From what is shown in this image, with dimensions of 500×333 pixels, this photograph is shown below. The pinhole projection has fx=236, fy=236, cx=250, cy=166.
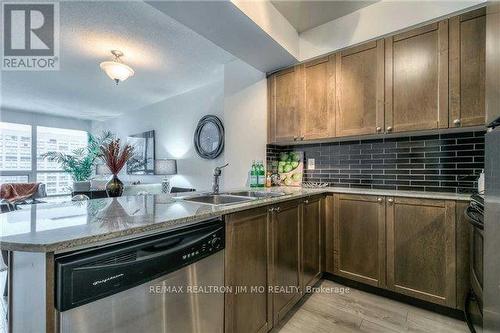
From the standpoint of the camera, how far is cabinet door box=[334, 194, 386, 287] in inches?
79.0

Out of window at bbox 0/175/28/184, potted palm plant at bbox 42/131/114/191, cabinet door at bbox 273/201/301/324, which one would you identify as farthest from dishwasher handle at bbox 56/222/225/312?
window at bbox 0/175/28/184

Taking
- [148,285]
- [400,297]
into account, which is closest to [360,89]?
[400,297]

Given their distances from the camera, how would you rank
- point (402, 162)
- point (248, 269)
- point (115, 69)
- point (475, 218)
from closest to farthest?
point (475, 218) → point (248, 269) → point (402, 162) → point (115, 69)

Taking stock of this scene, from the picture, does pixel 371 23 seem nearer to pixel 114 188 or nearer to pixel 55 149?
pixel 114 188

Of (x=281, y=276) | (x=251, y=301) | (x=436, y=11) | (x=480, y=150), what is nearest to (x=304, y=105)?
(x=436, y=11)

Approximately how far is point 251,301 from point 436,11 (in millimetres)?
2535

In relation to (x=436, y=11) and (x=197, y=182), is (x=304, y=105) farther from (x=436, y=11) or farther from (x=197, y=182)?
(x=197, y=182)

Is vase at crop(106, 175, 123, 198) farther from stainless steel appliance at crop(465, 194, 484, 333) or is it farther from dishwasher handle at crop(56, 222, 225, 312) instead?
stainless steel appliance at crop(465, 194, 484, 333)

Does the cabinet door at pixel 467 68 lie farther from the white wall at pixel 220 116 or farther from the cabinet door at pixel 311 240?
the white wall at pixel 220 116

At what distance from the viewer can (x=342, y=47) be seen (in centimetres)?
232

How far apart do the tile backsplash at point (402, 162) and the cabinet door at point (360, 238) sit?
506 mm

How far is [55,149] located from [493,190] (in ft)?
27.8

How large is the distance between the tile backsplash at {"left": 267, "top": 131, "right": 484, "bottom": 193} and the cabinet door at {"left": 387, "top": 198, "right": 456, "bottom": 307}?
A: 51 cm

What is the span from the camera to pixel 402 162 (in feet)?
7.66
